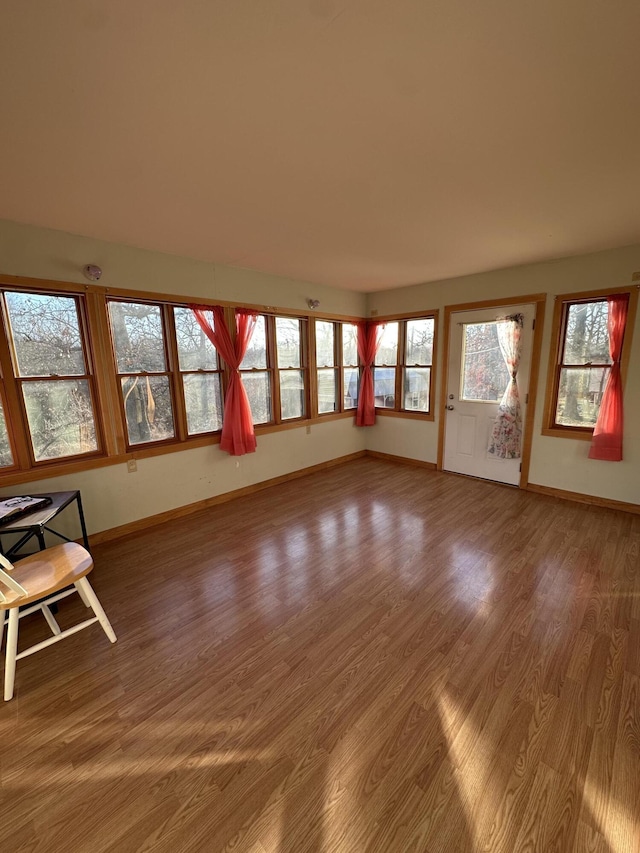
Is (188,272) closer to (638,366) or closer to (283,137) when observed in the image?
(283,137)

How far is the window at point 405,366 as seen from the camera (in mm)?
4840

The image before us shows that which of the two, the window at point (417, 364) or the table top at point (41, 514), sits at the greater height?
the window at point (417, 364)

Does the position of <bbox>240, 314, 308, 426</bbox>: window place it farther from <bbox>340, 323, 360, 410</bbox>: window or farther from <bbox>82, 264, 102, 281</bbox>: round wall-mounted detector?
<bbox>82, 264, 102, 281</bbox>: round wall-mounted detector

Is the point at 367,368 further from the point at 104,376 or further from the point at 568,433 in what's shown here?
the point at 104,376

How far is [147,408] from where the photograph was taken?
3322 millimetres

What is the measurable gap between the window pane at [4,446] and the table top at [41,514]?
0.26 meters

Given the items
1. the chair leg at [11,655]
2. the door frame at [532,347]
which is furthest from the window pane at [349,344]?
the chair leg at [11,655]

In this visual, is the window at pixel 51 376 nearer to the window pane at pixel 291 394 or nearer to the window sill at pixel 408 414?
the window pane at pixel 291 394

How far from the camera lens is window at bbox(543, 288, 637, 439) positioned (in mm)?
3465

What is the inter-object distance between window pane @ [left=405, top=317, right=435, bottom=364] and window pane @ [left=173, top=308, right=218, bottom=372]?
2.78m

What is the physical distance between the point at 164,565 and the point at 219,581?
546mm

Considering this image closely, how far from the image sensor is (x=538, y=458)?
3.96 metres

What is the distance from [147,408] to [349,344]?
309 cm

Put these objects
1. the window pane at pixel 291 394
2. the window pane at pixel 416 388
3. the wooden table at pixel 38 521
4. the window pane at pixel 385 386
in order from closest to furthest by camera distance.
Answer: the wooden table at pixel 38 521 → the window pane at pixel 291 394 → the window pane at pixel 416 388 → the window pane at pixel 385 386
